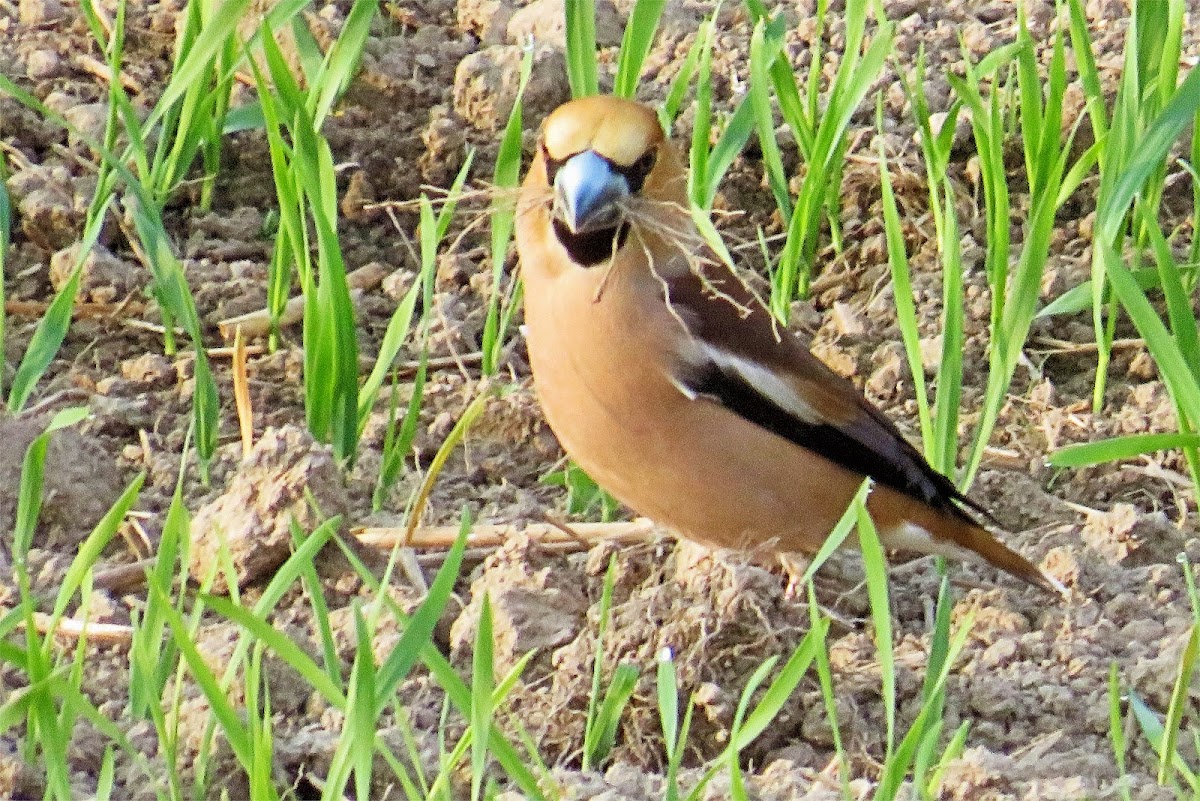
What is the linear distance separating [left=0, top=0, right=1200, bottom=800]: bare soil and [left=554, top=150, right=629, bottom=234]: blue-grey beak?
1.73ft

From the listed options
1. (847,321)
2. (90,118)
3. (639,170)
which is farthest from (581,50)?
(90,118)

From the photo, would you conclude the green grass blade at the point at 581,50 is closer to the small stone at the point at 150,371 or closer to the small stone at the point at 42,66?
the small stone at the point at 150,371

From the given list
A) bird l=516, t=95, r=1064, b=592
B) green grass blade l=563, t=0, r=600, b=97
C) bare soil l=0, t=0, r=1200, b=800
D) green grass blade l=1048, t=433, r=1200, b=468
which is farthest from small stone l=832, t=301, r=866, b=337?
green grass blade l=1048, t=433, r=1200, b=468

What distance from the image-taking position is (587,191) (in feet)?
10.5

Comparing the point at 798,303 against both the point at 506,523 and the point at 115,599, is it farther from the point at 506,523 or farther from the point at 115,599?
the point at 115,599

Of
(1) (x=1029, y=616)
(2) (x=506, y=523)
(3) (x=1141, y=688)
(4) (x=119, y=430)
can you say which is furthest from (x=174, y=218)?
(3) (x=1141, y=688)

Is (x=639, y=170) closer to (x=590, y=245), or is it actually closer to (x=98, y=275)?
(x=590, y=245)

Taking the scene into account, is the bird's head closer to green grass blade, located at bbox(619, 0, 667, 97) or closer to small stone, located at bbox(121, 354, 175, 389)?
green grass blade, located at bbox(619, 0, 667, 97)

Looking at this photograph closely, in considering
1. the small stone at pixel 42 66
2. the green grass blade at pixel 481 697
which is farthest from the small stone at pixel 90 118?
the green grass blade at pixel 481 697

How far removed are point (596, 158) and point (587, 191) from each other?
0.21 ft

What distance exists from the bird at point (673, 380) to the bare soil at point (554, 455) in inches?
5.1

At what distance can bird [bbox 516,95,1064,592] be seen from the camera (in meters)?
3.30

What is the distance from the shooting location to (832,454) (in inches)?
142

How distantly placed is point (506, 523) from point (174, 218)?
1.28 meters
